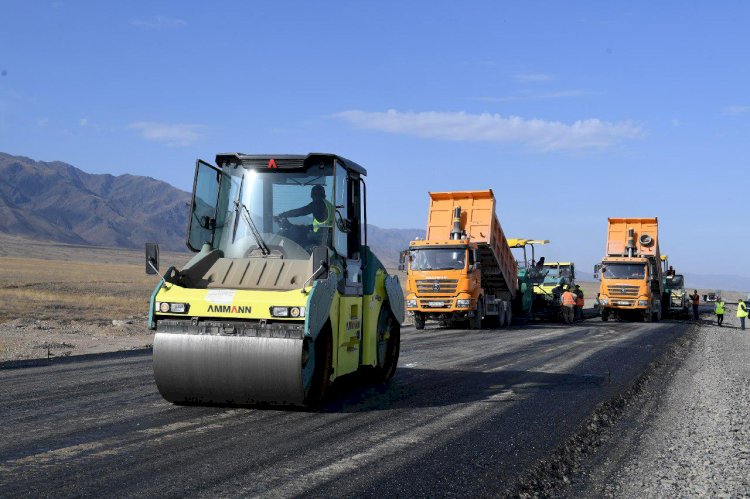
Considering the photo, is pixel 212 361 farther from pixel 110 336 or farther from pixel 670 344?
pixel 670 344

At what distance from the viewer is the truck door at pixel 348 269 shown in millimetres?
9711

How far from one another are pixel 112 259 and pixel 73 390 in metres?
180

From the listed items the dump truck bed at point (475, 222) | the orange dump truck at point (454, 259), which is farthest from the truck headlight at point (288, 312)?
the dump truck bed at point (475, 222)

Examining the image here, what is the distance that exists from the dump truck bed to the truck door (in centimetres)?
1722

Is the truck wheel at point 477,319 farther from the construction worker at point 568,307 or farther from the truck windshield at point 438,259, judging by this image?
the construction worker at point 568,307

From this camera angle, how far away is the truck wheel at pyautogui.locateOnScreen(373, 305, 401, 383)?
37.9ft

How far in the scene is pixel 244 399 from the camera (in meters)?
8.66

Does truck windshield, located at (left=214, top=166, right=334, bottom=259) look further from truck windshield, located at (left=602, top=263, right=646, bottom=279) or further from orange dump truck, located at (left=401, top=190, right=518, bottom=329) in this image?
truck windshield, located at (left=602, top=263, right=646, bottom=279)

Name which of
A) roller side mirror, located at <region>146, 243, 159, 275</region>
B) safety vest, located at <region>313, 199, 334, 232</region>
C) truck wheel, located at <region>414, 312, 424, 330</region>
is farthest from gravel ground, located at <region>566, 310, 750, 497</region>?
truck wheel, located at <region>414, 312, 424, 330</region>

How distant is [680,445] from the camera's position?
328 inches

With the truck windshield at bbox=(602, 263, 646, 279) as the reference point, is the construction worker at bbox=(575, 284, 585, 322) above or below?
below

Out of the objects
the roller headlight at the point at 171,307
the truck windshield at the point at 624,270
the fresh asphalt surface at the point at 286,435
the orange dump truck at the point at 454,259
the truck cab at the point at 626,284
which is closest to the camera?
the fresh asphalt surface at the point at 286,435

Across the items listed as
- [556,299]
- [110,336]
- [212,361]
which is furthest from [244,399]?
[556,299]

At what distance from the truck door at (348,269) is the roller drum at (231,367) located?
1.21 m
